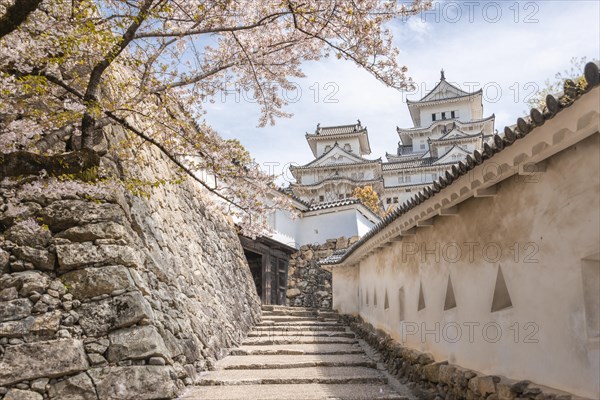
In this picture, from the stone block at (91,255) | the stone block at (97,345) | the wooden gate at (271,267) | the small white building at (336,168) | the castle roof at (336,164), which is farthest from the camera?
the castle roof at (336,164)

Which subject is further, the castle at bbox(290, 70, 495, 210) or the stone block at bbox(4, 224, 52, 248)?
the castle at bbox(290, 70, 495, 210)

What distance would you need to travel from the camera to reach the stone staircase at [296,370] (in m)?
7.50

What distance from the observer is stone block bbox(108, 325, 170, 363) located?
6.34 meters

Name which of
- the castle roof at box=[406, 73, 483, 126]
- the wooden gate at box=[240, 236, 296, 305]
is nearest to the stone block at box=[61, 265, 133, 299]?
the wooden gate at box=[240, 236, 296, 305]

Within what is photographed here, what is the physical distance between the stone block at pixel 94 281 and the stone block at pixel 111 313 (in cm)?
14

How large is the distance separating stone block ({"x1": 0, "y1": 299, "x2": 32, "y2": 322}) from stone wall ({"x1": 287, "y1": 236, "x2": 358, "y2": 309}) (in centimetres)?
1693

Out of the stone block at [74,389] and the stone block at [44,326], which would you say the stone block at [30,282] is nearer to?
the stone block at [44,326]

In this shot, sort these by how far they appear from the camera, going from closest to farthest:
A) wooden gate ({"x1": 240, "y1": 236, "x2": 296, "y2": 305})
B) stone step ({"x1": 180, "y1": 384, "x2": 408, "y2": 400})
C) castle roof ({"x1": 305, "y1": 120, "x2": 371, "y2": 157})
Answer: stone step ({"x1": 180, "y1": 384, "x2": 408, "y2": 400})
wooden gate ({"x1": 240, "y1": 236, "x2": 296, "y2": 305})
castle roof ({"x1": 305, "y1": 120, "x2": 371, "y2": 157})

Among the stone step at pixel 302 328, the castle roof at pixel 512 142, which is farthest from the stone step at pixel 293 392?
the stone step at pixel 302 328

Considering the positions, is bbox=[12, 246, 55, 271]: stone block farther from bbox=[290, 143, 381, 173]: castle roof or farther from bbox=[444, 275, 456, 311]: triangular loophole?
bbox=[290, 143, 381, 173]: castle roof

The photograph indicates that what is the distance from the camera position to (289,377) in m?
8.51

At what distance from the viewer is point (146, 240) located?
26.0 ft

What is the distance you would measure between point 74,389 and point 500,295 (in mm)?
5235

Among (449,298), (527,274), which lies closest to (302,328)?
(449,298)
